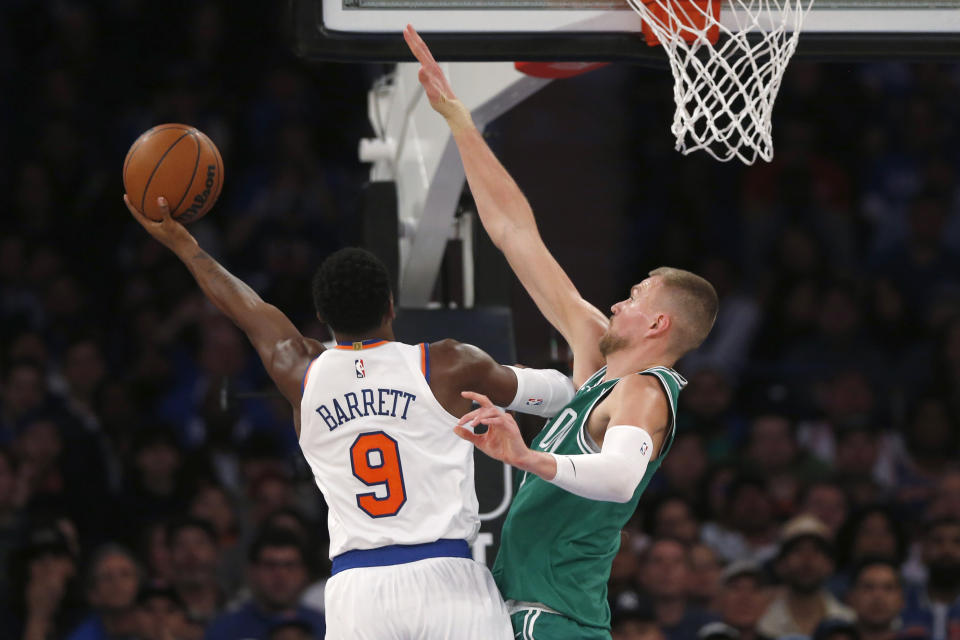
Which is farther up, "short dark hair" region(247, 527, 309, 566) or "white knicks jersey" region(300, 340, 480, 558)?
"white knicks jersey" region(300, 340, 480, 558)

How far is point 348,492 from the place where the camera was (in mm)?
3375

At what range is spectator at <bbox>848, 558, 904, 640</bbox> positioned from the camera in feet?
20.9

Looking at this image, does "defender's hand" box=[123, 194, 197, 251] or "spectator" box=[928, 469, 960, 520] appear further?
"spectator" box=[928, 469, 960, 520]

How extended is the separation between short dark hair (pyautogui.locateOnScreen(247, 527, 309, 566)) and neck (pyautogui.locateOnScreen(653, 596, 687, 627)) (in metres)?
1.81

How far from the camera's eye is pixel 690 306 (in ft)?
11.5

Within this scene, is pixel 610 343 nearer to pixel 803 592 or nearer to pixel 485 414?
pixel 485 414

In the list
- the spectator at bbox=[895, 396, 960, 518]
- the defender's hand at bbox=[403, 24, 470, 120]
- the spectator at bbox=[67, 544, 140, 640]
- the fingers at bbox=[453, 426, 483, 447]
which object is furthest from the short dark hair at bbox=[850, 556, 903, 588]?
the fingers at bbox=[453, 426, 483, 447]

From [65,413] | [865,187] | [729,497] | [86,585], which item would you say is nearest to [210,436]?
[65,413]

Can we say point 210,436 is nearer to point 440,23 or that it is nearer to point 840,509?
point 840,509

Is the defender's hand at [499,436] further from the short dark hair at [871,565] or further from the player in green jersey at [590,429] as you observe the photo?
the short dark hair at [871,565]

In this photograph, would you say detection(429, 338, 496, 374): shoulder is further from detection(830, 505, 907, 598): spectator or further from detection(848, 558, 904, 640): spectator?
detection(830, 505, 907, 598): spectator

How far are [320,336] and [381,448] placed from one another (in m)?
5.32

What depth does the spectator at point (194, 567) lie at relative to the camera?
6406mm

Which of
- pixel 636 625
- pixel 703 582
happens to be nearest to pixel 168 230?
pixel 636 625
